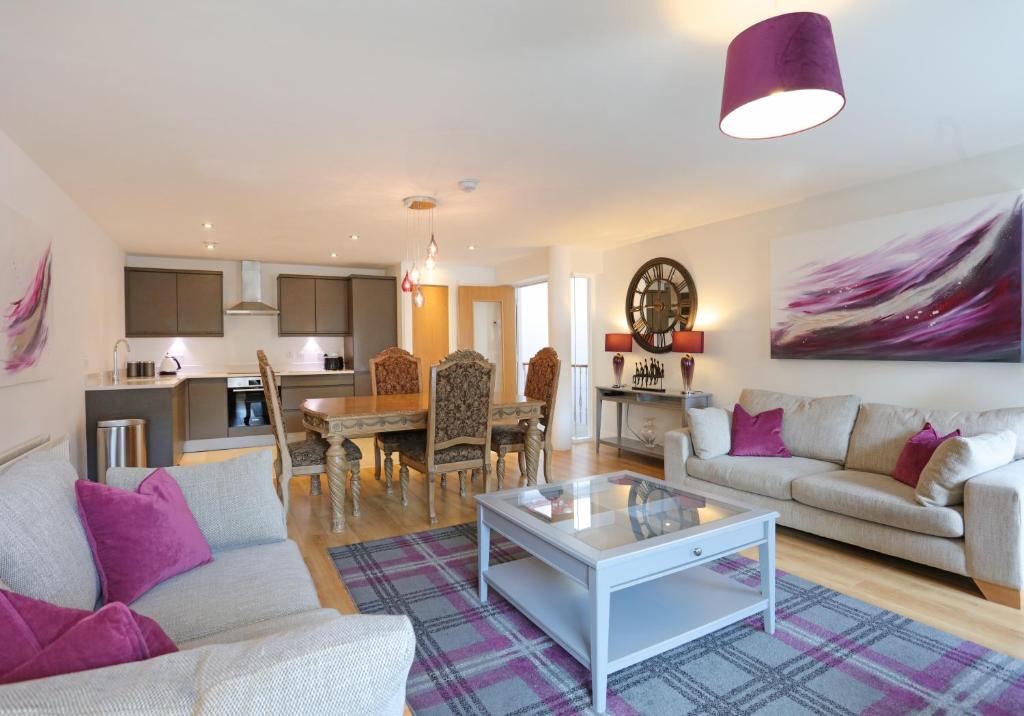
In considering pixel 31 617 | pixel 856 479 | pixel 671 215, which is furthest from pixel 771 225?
pixel 31 617

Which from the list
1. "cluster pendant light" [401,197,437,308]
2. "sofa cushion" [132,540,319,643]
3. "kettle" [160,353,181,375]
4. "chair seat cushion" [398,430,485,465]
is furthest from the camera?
"kettle" [160,353,181,375]

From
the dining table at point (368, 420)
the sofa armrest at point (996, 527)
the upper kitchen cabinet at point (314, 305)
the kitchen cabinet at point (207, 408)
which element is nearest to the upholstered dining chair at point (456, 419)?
the dining table at point (368, 420)

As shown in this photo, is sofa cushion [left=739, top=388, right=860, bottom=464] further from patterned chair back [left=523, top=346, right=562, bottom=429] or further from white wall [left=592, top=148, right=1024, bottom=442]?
patterned chair back [left=523, top=346, right=562, bottom=429]

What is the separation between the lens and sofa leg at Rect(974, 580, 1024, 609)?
2.46m

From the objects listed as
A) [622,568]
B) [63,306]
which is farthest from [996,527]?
[63,306]

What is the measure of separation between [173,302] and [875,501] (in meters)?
6.89

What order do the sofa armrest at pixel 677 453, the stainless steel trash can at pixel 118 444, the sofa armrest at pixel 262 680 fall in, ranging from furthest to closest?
the stainless steel trash can at pixel 118 444 → the sofa armrest at pixel 677 453 → the sofa armrest at pixel 262 680

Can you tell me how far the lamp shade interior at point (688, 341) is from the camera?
497 cm

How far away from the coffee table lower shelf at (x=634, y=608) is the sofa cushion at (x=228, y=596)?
0.92 metres

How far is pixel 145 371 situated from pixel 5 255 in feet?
11.7

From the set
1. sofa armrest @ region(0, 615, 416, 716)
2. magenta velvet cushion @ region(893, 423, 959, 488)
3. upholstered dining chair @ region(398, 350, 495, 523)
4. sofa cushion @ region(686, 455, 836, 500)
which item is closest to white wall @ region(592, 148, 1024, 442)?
magenta velvet cushion @ region(893, 423, 959, 488)

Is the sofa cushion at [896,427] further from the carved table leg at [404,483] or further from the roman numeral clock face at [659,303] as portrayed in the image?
the carved table leg at [404,483]

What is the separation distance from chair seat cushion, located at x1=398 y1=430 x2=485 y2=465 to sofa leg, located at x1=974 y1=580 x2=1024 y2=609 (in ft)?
9.08

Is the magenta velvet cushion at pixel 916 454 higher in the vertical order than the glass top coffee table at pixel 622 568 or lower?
higher
